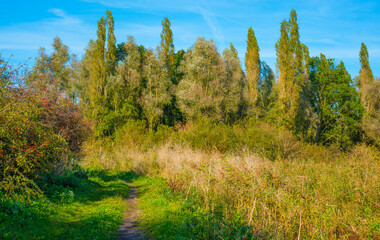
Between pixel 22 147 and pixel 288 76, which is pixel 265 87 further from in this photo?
pixel 22 147

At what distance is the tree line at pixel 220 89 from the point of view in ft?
101

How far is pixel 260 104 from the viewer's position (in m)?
35.6

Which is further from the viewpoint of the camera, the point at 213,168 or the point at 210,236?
the point at 213,168

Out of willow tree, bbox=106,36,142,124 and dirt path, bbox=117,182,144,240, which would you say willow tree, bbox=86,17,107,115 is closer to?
willow tree, bbox=106,36,142,124

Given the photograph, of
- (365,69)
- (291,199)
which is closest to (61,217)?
(291,199)

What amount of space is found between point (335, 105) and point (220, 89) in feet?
56.3

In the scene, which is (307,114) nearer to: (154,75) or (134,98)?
(154,75)

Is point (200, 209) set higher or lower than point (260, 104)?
lower

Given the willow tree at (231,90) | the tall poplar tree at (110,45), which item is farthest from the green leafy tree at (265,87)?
the tall poplar tree at (110,45)

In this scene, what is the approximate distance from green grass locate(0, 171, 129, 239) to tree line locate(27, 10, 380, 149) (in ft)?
73.3

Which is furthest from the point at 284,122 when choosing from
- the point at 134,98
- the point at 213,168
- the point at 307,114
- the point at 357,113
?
the point at 213,168

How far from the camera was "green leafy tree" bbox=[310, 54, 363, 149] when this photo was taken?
34188 mm

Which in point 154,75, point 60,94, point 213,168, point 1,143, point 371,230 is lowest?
point 371,230

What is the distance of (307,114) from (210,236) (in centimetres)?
3174
